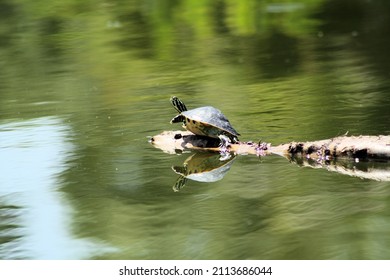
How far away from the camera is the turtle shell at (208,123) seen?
20.4 ft

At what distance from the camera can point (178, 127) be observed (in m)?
7.29

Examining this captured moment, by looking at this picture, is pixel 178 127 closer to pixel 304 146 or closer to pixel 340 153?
pixel 304 146

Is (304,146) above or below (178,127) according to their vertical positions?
below

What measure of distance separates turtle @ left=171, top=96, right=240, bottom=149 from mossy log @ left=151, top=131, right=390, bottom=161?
0.07m

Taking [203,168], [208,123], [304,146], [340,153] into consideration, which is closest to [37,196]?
[203,168]

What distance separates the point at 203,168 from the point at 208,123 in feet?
1.39

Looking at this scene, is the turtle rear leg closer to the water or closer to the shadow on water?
the water

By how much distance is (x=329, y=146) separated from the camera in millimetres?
5695

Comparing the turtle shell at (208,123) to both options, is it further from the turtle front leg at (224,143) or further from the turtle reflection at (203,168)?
the turtle reflection at (203,168)

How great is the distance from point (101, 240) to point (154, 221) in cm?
33

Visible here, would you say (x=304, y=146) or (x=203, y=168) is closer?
(x=304, y=146)

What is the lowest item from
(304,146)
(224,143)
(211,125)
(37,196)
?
Answer: (37,196)

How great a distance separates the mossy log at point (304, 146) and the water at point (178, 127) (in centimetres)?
12

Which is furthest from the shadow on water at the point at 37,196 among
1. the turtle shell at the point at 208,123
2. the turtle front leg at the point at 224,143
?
the turtle front leg at the point at 224,143
